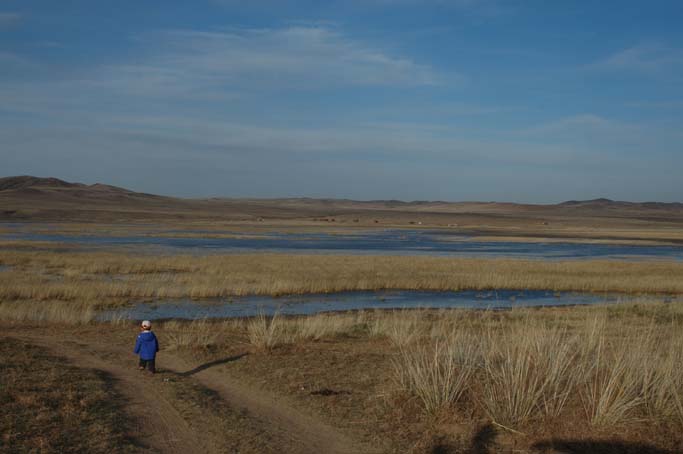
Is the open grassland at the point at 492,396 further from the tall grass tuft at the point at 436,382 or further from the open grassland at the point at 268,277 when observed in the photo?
the open grassland at the point at 268,277

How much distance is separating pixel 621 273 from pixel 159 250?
33.3 m

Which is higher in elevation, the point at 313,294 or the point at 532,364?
the point at 532,364

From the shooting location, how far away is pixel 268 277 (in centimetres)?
3372

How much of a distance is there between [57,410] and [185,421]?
1.70 m

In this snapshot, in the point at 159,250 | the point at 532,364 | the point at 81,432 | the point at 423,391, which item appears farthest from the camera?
the point at 159,250

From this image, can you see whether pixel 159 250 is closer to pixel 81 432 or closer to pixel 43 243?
pixel 43 243

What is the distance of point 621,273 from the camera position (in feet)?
132

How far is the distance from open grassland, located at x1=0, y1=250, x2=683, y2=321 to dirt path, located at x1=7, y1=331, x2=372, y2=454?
8925 mm

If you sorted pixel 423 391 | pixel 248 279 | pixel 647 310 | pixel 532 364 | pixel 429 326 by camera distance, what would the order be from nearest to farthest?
pixel 423 391 < pixel 532 364 < pixel 429 326 < pixel 647 310 < pixel 248 279

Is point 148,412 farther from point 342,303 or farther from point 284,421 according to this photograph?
point 342,303

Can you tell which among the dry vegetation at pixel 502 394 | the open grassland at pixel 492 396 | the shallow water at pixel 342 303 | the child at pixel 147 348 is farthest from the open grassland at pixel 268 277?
the dry vegetation at pixel 502 394

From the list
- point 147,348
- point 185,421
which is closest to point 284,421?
point 185,421

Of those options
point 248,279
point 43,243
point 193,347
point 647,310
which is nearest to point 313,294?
point 248,279

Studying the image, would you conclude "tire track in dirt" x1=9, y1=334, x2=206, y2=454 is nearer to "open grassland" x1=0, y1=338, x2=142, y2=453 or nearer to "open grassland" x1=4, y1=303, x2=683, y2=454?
"open grassland" x1=0, y1=338, x2=142, y2=453
